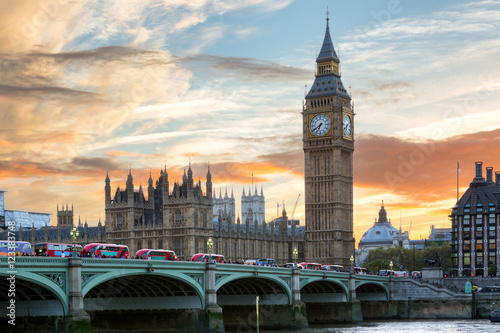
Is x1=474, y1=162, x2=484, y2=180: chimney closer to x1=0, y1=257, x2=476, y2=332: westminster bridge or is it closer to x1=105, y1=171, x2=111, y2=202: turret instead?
x1=0, y1=257, x2=476, y2=332: westminster bridge

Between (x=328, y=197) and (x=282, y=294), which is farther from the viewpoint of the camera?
(x=328, y=197)

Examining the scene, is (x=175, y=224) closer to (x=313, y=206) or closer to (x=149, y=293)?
(x=313, y=206)

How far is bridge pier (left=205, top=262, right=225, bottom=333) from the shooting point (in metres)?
75.0

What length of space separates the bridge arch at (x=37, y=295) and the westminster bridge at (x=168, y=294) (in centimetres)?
7

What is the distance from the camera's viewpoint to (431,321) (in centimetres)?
11031

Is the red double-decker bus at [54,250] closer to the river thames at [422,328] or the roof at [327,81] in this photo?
the river thames at [422,328]

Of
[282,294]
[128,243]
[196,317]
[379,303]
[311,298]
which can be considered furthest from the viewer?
[128,243]

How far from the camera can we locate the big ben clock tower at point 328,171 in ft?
531

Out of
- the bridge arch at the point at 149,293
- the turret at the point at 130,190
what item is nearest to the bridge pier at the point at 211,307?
the bridge arch at the point at 149,293

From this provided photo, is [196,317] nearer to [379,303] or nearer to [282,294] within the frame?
[282,294]

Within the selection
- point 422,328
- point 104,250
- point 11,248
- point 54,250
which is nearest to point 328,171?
point 422,328

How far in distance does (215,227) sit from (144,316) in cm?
6921

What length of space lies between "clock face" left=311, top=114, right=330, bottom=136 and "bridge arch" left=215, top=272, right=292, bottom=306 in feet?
240

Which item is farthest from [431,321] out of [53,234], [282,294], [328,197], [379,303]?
[53,234]
